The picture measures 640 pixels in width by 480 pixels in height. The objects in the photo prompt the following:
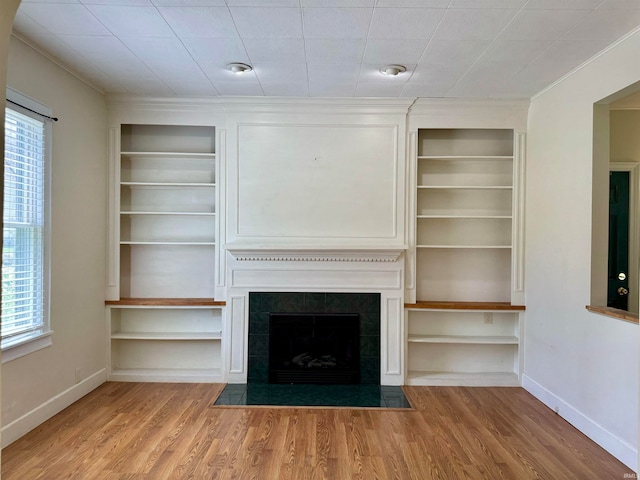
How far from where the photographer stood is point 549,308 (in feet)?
11.9

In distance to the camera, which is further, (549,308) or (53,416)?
(549,308)

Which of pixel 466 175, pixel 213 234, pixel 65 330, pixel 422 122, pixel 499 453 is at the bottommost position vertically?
pixel 499 453

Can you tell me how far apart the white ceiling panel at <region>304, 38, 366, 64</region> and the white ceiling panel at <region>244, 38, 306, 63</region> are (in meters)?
0.06

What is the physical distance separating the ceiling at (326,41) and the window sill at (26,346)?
205 centimetres

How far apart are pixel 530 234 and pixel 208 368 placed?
3.40m

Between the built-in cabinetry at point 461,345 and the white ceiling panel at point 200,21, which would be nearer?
the white ceiling panel at point 200,21

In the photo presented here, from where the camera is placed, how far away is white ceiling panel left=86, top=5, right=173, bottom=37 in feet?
8.14

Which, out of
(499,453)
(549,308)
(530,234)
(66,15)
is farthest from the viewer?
(530,234)

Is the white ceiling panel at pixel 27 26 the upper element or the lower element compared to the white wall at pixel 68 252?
upper

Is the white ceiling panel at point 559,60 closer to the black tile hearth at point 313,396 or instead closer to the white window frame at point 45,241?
the black tile hearth at point 313,396

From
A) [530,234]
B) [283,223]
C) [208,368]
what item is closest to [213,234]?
[283,223]

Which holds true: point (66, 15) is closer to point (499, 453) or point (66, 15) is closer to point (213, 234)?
point (213, 234)

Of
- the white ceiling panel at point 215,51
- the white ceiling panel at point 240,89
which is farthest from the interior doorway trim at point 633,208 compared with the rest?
the white ceiling panel at point 215,51

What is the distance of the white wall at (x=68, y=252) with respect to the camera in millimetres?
2930
